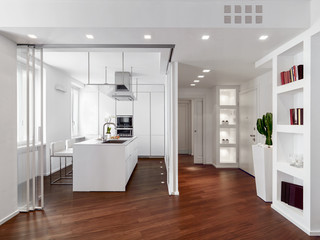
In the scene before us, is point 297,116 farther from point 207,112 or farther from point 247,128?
point 207,112

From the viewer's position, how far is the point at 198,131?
643 centimetres

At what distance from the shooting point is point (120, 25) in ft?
7.92

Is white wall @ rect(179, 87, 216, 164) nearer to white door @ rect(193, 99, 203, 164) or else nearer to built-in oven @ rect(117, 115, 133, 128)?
white door @ rect(193, 99, 203, 164)

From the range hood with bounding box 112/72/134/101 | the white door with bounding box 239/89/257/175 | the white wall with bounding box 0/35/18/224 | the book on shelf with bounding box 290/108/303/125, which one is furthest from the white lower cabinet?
the book on shelf with bounding box 290/108/303/125

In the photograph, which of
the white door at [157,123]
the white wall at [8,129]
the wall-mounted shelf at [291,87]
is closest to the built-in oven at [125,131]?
the white door at [157,123]

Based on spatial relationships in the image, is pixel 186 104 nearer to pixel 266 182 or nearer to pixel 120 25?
pixel 266 182

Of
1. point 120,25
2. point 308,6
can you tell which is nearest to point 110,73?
point 120,25

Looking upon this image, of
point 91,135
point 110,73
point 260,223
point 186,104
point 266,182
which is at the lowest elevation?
point 260,223

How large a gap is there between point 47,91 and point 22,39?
7.50 ft

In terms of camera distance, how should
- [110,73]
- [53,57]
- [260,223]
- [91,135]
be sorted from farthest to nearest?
[91,135] → [110,73] → [53,57] → [260,223]

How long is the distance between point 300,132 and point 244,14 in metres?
1.61

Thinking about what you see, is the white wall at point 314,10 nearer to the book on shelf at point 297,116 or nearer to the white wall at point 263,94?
the book on shelf at point 297,116

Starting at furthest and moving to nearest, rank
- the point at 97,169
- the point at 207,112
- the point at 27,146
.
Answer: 1. the point at 207,112
2. the point at 97,169
3. the point at 27,146

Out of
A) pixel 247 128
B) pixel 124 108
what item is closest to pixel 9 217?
pixel 124 108
